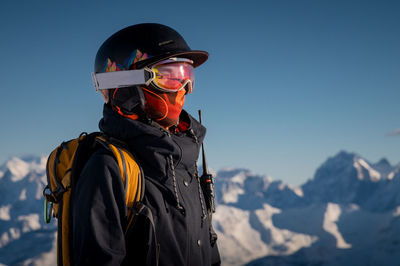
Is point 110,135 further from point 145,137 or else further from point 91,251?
point 91,251

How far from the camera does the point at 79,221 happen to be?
12.0 feet

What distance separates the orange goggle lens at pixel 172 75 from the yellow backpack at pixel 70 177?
1050 millimetres

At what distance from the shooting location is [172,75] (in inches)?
188

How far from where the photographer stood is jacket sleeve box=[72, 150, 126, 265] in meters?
3.55

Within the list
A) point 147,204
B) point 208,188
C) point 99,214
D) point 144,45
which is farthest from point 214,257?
point 144,45

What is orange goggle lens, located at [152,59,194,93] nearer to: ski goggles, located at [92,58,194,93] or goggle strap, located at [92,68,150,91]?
ski goggles, located at [92,58,194,93]

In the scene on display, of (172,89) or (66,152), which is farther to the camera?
(172,89)

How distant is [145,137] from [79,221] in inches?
48.6

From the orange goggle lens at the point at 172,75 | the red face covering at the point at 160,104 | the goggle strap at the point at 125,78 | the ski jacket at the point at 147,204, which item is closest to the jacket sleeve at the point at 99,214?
the ski jacket at the point at 147,204

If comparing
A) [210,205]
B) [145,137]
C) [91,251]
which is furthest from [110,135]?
[210,205]

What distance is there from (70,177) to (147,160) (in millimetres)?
899

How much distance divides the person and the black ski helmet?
1 centimetres

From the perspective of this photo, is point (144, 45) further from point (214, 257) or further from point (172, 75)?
point (214, 257)

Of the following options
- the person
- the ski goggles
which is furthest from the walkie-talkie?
the ski goggles
